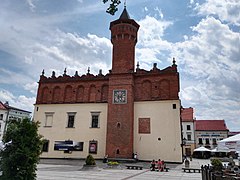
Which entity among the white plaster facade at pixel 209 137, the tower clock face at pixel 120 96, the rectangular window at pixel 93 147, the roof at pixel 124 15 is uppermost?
the roof at pixel 124 15

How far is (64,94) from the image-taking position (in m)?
28.8

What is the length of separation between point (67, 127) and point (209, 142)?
1416 inches

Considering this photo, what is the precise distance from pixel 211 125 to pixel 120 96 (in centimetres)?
3580

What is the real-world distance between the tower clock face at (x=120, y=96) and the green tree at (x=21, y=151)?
57.8ft

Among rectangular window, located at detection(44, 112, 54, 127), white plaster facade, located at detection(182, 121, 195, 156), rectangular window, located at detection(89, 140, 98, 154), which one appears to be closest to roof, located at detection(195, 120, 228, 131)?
white plaster facade, located at detection(182, 121, 195, 156)

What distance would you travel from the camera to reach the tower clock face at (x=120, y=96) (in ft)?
82.7

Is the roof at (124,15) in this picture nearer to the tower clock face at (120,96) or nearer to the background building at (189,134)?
the tower clock face at (120,96)

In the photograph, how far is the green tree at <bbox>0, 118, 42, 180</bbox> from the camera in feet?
23.2

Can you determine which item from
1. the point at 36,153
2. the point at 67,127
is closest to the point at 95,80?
the point at 67,127

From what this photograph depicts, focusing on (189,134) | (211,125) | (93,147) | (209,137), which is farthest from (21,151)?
(211,125)

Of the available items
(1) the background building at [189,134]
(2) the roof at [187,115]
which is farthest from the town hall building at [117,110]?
(2) the roof at [187,115]

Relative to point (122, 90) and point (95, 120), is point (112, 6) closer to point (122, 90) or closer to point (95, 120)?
point (122, 90)

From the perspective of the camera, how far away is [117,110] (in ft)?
82.4

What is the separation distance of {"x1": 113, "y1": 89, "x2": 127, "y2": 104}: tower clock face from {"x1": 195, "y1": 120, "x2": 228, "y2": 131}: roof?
3275 centimetres
